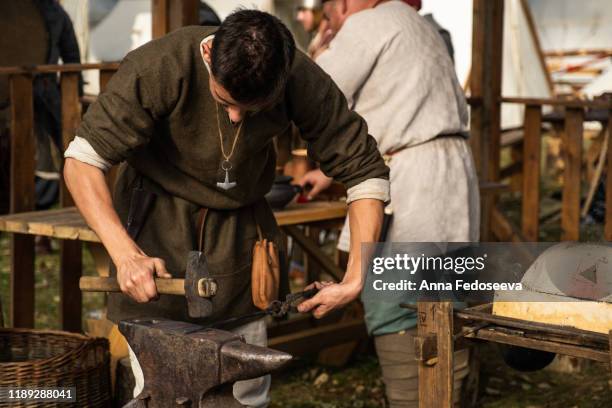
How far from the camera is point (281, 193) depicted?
14.8ft

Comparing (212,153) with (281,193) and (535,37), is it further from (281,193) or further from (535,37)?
→ (535,37)

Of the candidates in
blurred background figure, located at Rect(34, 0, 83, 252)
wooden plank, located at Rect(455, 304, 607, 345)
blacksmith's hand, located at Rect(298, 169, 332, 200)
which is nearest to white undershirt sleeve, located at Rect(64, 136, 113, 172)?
wooden plank, located at Rect(455, 304, 607, 345)

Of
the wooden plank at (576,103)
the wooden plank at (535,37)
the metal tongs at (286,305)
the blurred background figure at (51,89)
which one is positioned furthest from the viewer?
the wooden plank at (535,37)

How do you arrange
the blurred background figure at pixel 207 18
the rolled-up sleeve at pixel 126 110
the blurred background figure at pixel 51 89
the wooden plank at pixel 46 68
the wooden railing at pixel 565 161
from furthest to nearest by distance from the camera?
1. the blurred background figure at pixel 207 18
2. the blurred background figure at pixel 51 89
3. the wooden railing at pixel 565 161
4. the wooden plank at pixel 46 68
5. the rolled-up sleeve at pixel 126 110

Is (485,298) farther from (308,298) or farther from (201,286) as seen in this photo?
(201,286)

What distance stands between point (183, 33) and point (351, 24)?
1.22m

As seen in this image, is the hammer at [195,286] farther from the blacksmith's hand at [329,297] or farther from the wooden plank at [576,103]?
the wooden plank at [576,103]

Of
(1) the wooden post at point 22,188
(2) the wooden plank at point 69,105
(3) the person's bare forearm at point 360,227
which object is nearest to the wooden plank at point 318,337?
(1) the wooden post at point 22,188

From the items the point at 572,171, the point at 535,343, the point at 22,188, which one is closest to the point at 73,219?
the point at 22,188

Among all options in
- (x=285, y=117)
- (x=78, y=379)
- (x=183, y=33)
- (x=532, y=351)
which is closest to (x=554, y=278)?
(x=532, y=351)

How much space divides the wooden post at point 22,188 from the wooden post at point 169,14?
746mm

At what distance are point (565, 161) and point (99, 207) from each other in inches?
166

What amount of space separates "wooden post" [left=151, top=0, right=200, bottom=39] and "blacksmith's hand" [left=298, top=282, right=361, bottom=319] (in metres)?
1.87

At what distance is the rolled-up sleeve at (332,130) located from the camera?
10.1ft
